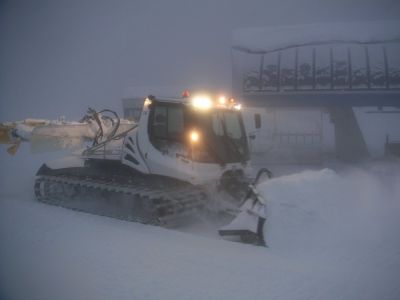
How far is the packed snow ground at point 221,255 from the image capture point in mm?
4141

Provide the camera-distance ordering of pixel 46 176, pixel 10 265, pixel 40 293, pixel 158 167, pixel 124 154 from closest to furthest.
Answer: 1. pixel 40 293
2. pixel 10 265
3. pixel 158 167
4. pixel 124 154
5. pixel 46 176

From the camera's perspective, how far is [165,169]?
7805 mm

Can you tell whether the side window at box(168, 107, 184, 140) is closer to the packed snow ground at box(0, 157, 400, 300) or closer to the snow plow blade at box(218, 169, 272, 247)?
the packed snow ground at box(0, 157, 400, 300)

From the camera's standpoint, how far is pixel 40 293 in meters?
4.06

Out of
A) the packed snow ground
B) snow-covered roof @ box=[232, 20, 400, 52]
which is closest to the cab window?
the packed snow ground

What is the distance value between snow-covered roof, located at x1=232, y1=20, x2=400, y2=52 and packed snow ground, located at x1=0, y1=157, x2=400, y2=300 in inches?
489

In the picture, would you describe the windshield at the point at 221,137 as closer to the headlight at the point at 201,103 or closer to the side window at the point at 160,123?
the headlight at the point at 201,103

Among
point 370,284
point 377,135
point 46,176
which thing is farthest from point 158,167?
point 377,135

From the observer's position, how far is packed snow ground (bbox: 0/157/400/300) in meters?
4.14

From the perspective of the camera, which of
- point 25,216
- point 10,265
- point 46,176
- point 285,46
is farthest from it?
point 285,46

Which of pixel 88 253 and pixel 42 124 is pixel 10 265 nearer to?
pixel 88 253

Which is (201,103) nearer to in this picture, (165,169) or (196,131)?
(196,131)

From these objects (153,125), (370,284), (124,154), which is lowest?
(370,284)

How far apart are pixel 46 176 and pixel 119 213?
275cm
